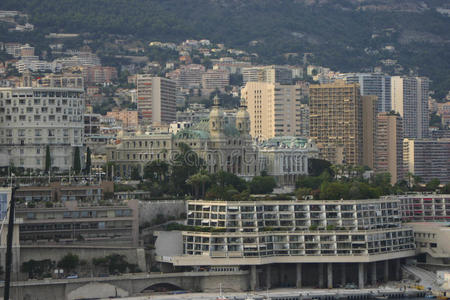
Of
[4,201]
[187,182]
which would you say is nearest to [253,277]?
[4,201]

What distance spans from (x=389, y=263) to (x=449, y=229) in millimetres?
8944

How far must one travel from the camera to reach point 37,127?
180m

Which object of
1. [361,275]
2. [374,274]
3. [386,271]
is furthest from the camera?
[386,271]

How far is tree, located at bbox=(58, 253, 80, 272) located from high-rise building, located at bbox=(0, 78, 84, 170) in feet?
136

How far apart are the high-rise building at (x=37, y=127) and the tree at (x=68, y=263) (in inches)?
1628

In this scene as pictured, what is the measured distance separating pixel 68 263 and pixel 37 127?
1807 inches

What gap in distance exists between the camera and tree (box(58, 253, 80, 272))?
137 m

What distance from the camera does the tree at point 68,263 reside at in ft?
451

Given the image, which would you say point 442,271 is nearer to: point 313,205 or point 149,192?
point 313,205

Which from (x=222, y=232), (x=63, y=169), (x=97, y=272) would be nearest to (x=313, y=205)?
(x=222, y=232)

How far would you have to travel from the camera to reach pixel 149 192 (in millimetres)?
170750

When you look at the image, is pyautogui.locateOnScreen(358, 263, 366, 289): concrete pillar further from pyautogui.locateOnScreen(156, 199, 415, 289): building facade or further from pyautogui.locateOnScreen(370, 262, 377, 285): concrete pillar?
pyautogui.locateOnScreen(370, 262, 377, 285): concrete pillar

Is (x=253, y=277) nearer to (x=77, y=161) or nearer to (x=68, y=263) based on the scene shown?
(x=68, y=263)

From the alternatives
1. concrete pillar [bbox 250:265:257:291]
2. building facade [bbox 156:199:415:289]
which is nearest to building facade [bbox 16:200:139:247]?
building facade [bbox 156:199:415:289]
